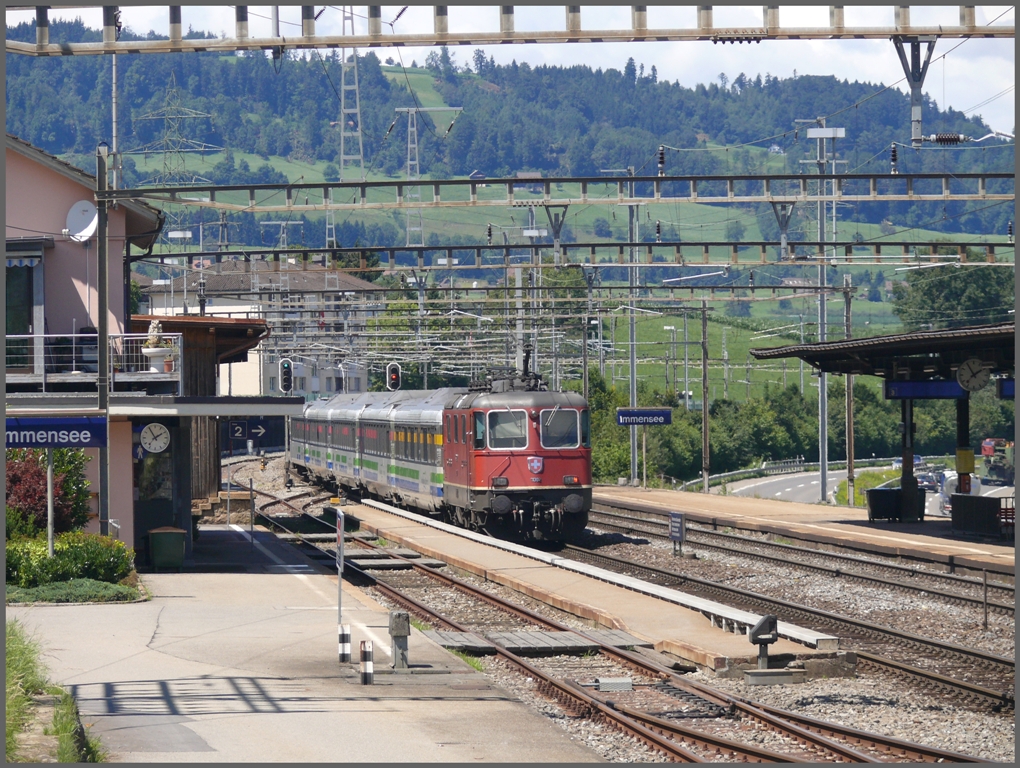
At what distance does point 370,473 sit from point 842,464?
192ft

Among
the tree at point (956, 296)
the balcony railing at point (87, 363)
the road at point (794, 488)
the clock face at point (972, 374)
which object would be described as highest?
the tree at point (956, 296)

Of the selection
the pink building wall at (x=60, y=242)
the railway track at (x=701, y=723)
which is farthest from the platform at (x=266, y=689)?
the pink building wall at (x=60, y=242)

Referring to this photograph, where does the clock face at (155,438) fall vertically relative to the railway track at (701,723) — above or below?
above

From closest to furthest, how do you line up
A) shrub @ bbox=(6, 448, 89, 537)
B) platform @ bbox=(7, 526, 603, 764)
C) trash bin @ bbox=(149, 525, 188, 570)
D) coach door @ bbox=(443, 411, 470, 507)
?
platform @ bbox=(7, 526, 603, 764), shrub @ bbox=(6, 448, 89, 537), trash bin @ bbox=(149, 525, 188, 570), coach door @ bbox=(443, 411, 470, 507)

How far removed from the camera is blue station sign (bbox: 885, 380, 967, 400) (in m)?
30.2

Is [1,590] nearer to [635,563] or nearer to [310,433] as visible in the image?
[635,563]

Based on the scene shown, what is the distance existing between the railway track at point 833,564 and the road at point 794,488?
3092 cm

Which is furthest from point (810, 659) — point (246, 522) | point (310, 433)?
point (310, 433)

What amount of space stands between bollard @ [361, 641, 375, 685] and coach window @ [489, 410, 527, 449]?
13.7 m

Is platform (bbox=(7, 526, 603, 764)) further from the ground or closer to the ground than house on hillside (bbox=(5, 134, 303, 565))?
closer to the ground

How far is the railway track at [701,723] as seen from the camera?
1036 cm

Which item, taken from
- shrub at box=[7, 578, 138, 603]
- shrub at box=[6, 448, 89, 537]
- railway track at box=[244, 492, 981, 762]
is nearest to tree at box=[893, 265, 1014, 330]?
shrub at box=[6, 448, 89, 537]

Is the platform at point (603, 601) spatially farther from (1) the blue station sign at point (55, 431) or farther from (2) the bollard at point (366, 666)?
(1) the blue station sign at point (55, 431)

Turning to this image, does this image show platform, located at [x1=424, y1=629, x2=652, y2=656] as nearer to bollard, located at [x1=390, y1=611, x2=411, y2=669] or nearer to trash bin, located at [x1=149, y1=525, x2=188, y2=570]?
bollard, located at [x1=390, y1=611, x2=411, y2=669]
